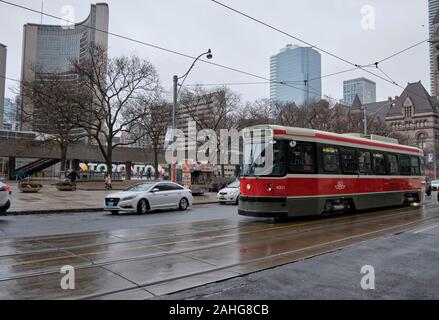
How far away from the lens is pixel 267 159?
39.9 ft

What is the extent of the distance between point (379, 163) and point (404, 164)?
10.4 ft

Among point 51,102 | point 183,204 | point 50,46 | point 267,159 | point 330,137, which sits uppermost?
point 50,46

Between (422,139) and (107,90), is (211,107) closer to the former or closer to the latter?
(107,90)

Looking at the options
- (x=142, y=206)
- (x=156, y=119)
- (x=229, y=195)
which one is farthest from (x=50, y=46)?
(x=142, y=206)

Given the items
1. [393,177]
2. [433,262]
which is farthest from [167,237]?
[393,177]

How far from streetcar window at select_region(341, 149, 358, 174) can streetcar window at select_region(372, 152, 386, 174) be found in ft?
6.08

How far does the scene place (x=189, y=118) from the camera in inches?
1933

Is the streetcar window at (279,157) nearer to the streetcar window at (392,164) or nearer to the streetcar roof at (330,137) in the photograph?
the streetcar roof at (330,137)

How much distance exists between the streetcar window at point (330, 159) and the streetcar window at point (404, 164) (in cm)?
663

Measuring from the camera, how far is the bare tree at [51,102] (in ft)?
109

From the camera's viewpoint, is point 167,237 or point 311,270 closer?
point 311,270

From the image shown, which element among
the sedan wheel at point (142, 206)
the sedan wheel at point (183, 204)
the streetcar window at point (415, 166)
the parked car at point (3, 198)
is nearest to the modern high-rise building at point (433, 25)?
the streetcar window at point (415, 166)

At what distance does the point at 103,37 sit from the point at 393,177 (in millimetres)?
29893

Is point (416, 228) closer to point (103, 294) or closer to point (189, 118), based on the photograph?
point (103, 294)
